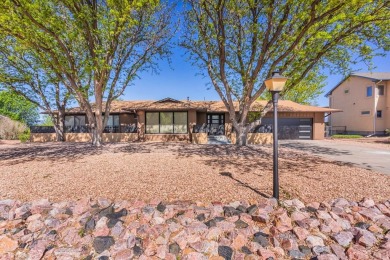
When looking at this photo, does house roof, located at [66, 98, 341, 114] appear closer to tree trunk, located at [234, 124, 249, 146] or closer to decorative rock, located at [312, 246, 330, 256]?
tree trunk, located at [234, 124, 249, 146]

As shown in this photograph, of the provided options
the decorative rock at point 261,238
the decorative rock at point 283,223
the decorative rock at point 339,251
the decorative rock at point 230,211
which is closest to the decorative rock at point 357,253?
the decorative rock at point 339,251

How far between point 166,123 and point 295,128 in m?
11.6

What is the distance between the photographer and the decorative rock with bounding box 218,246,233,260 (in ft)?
9.52

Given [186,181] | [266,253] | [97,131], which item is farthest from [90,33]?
[266,253]

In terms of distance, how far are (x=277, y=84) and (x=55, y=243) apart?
15.7 ft

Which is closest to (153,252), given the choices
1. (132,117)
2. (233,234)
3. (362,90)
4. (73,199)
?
(233,234)

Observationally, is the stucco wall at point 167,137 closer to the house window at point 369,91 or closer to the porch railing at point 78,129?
the porch railing at point 78,129

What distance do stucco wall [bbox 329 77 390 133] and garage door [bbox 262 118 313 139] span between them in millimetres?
6966

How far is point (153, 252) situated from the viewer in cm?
295

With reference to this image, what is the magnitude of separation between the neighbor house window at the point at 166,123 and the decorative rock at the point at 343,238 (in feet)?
43.5

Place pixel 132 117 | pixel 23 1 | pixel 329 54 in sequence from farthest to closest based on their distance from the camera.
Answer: pixel 132 117 < pixel 329 54 < pixel 23 1

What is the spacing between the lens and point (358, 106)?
22.2 meters

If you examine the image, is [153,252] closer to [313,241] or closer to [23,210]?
[313,241]

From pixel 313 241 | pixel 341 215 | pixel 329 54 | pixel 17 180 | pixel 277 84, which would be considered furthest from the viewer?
pixel 329 54
